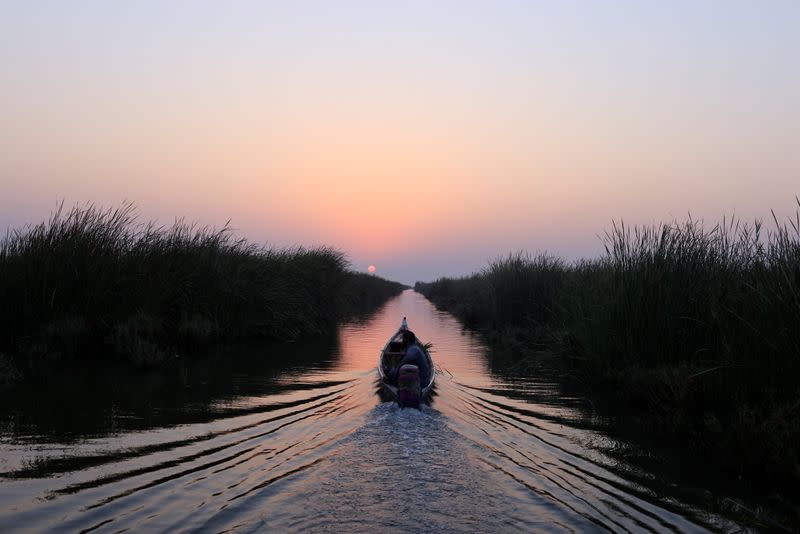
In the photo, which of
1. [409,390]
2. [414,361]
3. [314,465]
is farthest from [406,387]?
[314,465]

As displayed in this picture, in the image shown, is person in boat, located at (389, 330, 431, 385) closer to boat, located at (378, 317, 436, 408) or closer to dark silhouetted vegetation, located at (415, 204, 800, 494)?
boat, located at (378, 317, 436, 408)

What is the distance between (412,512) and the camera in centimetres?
554

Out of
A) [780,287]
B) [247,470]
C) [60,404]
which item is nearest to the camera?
[247,470]

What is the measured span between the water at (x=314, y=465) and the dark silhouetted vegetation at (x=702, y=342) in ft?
3.41

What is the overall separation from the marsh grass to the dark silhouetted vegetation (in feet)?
34.4

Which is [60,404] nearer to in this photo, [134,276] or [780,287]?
[134,276]

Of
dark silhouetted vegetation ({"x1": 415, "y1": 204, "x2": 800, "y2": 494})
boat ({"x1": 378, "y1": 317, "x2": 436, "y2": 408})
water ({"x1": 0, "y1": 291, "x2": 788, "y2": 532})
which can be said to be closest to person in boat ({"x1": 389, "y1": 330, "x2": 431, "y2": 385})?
boat ({"x1": 378, "y1": 317, "x2": 436, "y2": 408})

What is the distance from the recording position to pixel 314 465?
6.84 metres

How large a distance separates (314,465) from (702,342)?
747cm

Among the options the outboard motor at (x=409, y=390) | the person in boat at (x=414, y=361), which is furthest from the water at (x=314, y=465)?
the person in boat at (x=414, y=361)

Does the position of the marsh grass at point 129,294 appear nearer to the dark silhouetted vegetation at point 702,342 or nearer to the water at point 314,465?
the water at point 314,465

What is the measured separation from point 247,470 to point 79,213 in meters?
12.1

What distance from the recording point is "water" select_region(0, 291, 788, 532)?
5.36 meters

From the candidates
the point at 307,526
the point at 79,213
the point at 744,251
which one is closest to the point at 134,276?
the point at 79,213
